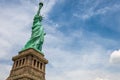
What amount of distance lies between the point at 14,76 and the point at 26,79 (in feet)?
16.5

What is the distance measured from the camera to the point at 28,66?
1804 inches

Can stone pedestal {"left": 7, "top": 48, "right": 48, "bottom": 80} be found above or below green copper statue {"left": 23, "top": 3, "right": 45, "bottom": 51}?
below

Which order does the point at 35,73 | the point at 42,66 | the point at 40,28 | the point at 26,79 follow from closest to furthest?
the point at 26,79
the point at 35,73
the point at 42,66
the point at 40,28

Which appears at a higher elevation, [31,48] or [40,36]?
[40,36]

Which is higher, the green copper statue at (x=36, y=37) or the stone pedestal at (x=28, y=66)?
the green copper statue at (x=36, y=37)

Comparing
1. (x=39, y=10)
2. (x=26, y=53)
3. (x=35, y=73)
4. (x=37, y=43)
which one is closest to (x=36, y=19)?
(x=39, y=10)

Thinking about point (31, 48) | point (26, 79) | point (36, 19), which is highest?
point (36, 19)

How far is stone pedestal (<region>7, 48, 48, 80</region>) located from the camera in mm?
45078

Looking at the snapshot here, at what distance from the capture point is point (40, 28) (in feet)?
179

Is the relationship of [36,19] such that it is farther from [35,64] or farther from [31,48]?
[35,64]

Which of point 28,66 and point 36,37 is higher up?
point 36,37

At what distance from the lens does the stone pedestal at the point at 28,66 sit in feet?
148

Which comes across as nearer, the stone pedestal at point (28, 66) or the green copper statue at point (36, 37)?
the stone pedestal at point (28, 66)

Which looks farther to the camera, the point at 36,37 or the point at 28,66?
the point at 36,37
